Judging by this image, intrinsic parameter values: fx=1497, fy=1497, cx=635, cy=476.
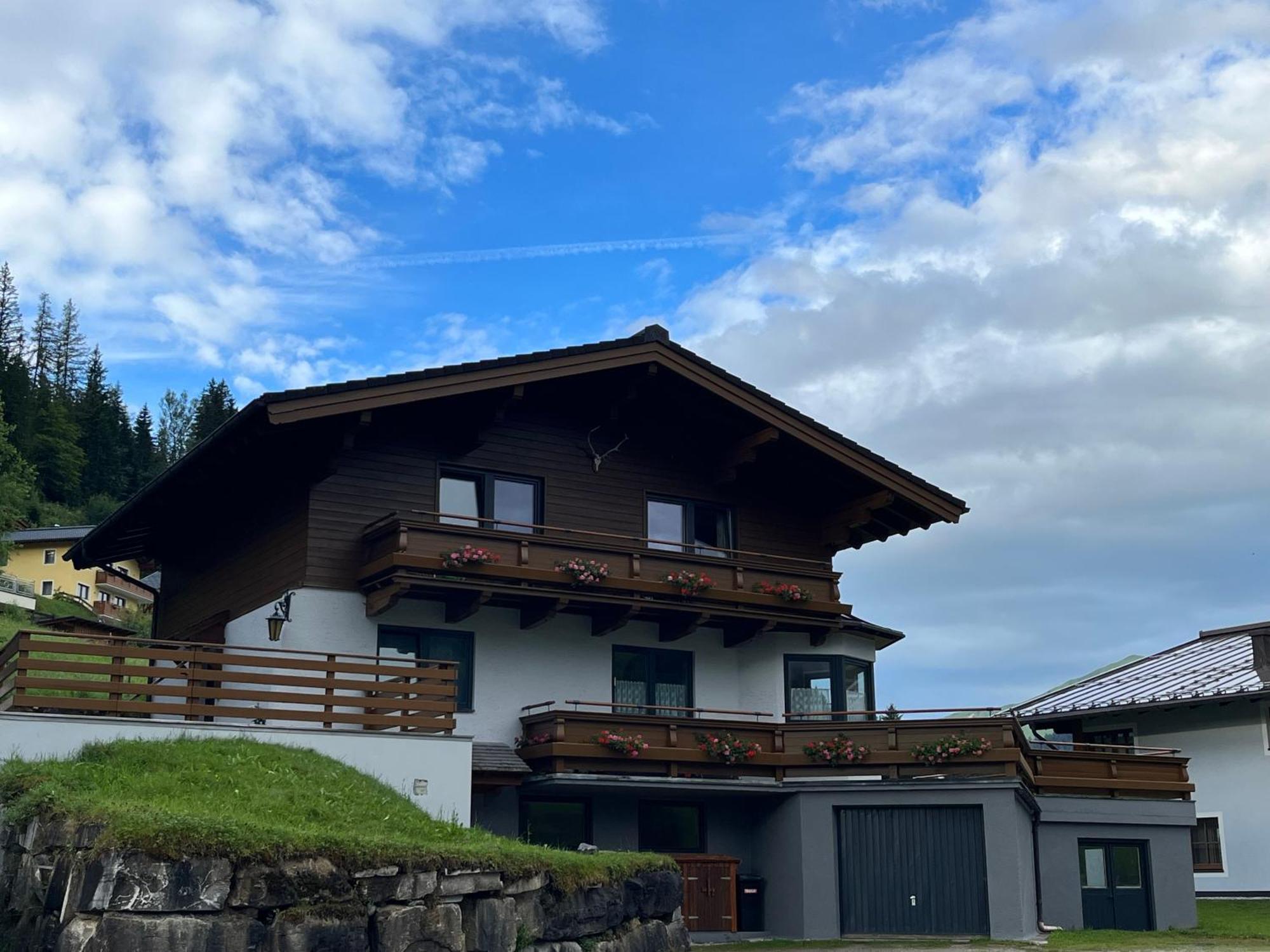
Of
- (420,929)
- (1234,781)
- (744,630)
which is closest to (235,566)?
(744,630)

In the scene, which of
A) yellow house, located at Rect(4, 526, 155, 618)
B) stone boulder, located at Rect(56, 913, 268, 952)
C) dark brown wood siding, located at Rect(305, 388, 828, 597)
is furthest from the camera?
yellow house, located at Rect(4, 526, 155, 618)

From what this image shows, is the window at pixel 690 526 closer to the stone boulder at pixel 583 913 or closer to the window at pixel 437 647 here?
the window at pixel 437 647

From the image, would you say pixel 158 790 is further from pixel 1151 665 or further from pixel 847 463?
pixel 1151 665

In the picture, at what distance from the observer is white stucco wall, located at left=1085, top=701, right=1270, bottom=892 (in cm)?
3516

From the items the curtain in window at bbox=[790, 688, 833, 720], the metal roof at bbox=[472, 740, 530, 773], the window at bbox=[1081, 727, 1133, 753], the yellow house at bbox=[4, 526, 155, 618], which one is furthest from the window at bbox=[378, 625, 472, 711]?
the yellow house at bbox=[4, 526, 155, 618]

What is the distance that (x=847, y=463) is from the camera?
29.2 meters

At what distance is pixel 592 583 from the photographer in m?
25.9

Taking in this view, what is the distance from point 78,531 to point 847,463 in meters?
78.6

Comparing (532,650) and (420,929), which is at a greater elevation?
(532,650)

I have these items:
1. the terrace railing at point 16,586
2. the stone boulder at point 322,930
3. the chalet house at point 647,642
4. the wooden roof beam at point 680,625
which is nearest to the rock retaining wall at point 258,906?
the stone boulder at point 322,930

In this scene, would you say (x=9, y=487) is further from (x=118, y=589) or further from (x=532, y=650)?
(x=532, y=650)

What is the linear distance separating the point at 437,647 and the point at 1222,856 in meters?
21.0

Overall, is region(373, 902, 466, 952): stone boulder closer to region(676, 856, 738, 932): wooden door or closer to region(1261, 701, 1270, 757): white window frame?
region(676, 856, 738, 932): wooden door

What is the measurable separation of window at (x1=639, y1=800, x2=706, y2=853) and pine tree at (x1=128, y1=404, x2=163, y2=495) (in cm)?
9386
